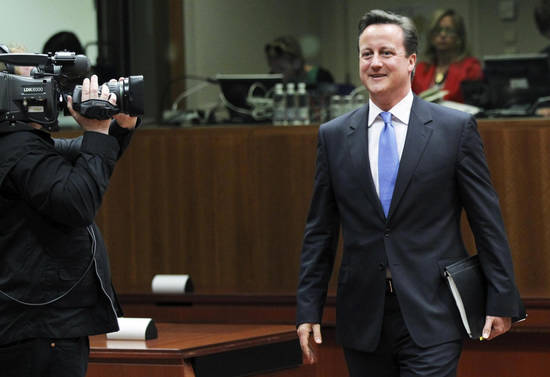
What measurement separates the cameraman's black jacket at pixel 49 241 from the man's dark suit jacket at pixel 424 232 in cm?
67

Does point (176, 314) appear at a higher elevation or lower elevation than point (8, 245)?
lower

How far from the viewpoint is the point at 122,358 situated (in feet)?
13.1

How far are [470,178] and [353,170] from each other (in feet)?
1.03

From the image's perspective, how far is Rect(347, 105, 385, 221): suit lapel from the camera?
119 inches

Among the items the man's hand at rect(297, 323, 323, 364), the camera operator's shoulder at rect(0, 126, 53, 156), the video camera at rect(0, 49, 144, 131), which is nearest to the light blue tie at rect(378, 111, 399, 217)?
the man's hand at rect(297, 323, 323, 364)

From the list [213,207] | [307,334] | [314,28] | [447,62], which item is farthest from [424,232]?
[314,28]

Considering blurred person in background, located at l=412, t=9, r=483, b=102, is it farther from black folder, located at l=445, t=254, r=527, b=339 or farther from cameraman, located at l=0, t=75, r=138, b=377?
cameraman, located at l=0, t=75, r=138, b=377

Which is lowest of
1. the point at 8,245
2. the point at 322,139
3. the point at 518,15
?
the point at 8,245

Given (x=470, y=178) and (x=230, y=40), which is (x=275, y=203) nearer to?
(x=470, y=178)

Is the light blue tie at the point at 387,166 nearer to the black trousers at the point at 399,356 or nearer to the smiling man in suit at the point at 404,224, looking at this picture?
the smiling man in suit at the point at 404,224

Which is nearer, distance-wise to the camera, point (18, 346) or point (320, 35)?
point (18, 346)

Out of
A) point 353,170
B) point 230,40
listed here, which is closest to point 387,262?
point 353,170

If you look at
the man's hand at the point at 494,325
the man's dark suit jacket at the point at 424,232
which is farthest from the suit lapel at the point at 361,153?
the man's hand at the point at 494,325

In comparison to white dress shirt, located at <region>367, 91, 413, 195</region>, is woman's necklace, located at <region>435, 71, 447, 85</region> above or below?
above
